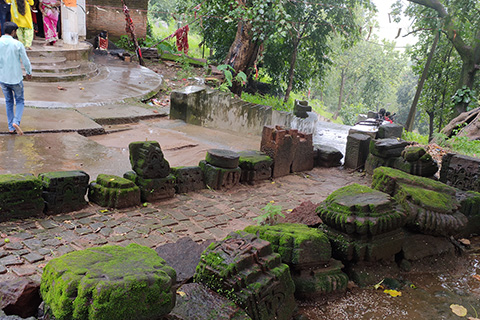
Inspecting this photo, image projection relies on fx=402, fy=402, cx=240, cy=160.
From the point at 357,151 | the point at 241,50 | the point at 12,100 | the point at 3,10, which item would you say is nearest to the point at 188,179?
the point at 357,151

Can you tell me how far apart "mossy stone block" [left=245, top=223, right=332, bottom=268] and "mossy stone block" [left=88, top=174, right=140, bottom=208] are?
1.84m

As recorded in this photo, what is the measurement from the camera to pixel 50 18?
45.3ft

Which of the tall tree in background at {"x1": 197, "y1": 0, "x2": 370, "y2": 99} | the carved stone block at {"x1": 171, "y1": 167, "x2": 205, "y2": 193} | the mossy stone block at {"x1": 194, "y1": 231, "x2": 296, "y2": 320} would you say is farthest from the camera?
the tall tree in background at {"x1": 197, "y1": 0, "x2": 370, "y2": 99}

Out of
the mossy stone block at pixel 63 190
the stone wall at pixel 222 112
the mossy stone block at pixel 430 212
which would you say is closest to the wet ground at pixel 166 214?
the mossy stone block at pixel 63 190

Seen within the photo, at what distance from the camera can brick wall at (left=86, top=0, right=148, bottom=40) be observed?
55.7ft

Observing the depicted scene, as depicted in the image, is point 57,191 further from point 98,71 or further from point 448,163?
point 98,71

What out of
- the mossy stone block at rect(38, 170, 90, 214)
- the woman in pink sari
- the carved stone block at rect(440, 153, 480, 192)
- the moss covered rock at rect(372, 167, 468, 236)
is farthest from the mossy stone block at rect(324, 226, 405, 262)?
the woman in pink sari

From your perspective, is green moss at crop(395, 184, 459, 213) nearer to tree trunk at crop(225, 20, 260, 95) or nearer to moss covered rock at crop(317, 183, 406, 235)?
moss covered rock at crop(317, 183, 406, 235)

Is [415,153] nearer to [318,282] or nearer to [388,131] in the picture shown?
[388,131]

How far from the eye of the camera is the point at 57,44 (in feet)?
45.2

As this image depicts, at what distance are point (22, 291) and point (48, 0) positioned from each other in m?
14.5

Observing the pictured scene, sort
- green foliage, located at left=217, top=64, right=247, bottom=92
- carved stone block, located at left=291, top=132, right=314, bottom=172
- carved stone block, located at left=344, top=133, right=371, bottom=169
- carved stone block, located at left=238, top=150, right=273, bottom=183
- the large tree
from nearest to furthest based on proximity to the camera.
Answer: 1. carved stone block, located at left=238, top=150, right=273, bottom=183
2. carved stone block, located at left=291, top=132, right=314, bottom=172
3. carved stone block, located at left=344, top=133, right=371, bottom=169
4. green foliage, located at left=217, top=64, right=247, bottom=92
5. the large tree

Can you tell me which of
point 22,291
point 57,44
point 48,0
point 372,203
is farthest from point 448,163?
point 48,0

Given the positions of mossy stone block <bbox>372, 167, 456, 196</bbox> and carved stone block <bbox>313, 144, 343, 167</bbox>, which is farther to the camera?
carved stone block <bbox>313, 144, 343, 167</bbox>
